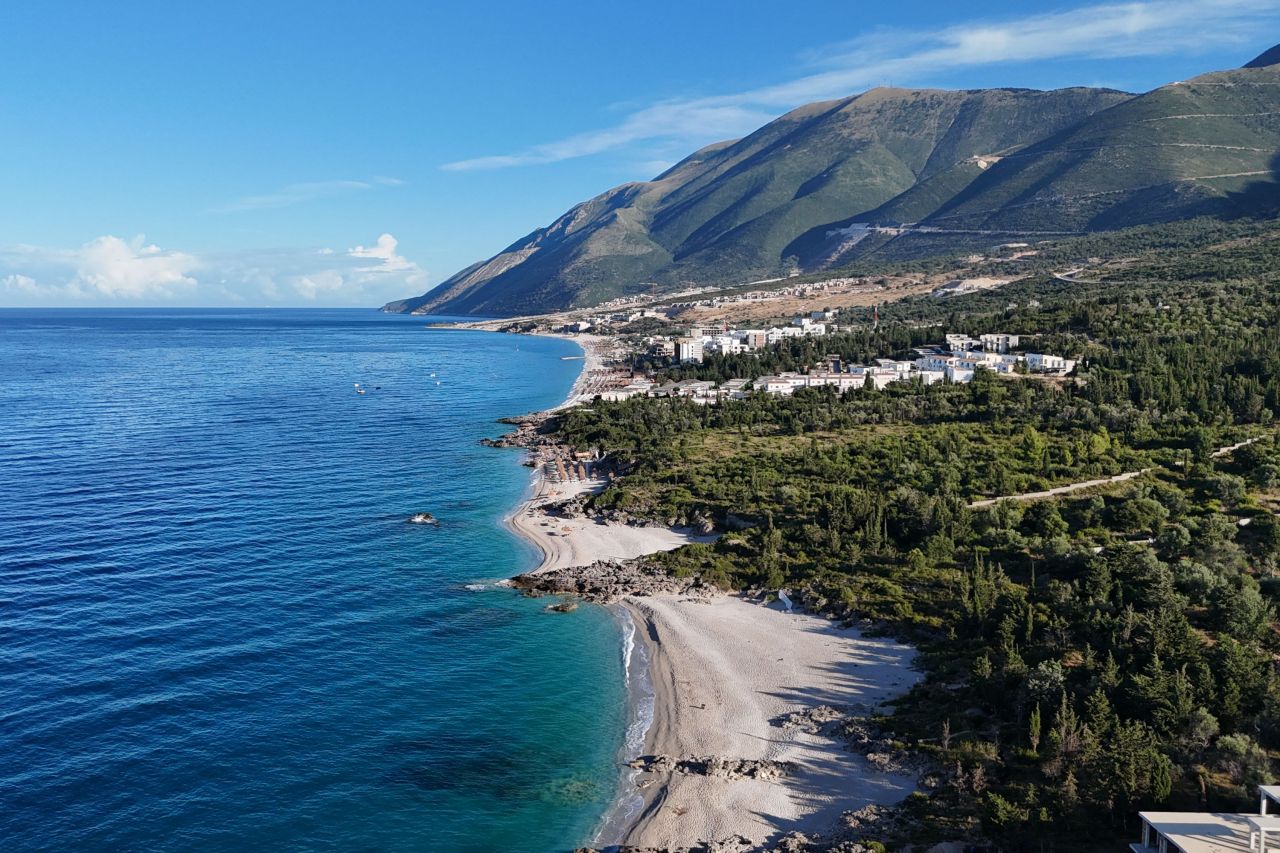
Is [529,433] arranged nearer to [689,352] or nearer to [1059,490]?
[1059,490]

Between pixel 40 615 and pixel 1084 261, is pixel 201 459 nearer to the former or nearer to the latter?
pixel 40 615

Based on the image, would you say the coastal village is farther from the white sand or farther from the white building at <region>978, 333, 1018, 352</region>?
the white sand

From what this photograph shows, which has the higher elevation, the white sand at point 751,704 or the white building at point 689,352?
the white building at point 689,352

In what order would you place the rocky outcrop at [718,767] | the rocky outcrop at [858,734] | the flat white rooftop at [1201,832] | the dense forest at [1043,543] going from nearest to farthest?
the flat white rooftop at [1201,832] < the dense forest at [1043,543] < the rocky outcrop at [858,734] < the rocky outcrop at [718,767]

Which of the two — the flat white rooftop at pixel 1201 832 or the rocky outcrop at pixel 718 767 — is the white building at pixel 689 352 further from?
the flat white rooftop at pixel 1201 832

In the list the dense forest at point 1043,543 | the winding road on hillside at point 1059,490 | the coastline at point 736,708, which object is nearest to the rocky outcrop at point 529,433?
the dense forest at point 1043,543

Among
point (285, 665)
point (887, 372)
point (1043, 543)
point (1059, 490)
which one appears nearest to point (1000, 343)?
point (887, 372)

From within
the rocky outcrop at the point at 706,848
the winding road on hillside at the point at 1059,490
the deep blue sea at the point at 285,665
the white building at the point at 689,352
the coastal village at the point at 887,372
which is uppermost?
the white building at the point at 689,352

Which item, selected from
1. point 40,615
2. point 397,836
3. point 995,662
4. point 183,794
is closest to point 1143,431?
point 995,662
